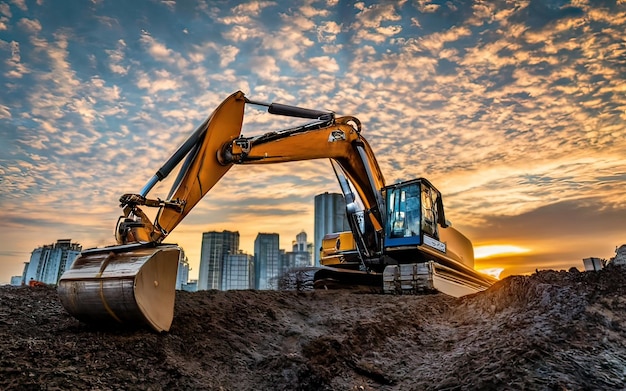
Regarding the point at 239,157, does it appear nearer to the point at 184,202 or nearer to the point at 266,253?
the point at 184,202

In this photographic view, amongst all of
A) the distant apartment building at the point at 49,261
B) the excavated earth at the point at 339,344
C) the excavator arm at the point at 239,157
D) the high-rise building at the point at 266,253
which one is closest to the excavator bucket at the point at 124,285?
the excavated earth at the point at 339,344

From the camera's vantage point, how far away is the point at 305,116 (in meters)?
9.02

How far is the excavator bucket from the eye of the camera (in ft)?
15.0

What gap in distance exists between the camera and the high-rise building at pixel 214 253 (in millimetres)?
48750

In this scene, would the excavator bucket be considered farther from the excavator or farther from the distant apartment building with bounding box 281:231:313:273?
the distant apartment building with bounding box 281:231:313:273

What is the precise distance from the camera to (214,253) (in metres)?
51.0

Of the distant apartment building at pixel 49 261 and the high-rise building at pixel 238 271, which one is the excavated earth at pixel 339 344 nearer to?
the distant apartment building at pixel 49 261

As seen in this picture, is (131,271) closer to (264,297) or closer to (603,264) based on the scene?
(264,297)

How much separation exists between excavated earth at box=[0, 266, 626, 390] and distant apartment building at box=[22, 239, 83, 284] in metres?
18.1

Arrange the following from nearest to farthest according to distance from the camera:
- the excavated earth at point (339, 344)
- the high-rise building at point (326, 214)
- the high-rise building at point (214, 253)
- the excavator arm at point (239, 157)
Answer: the excavated earth at point (339, 344), the excavator arm at point (239, 157), the high-rise building at point (326, 214), the high-rise building at point (214, 253)

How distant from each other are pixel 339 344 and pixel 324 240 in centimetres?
770

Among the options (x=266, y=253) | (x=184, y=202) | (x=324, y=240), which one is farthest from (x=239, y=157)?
(x=266, y=253)

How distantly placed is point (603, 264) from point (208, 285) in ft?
147

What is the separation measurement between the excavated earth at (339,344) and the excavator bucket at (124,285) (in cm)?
22
